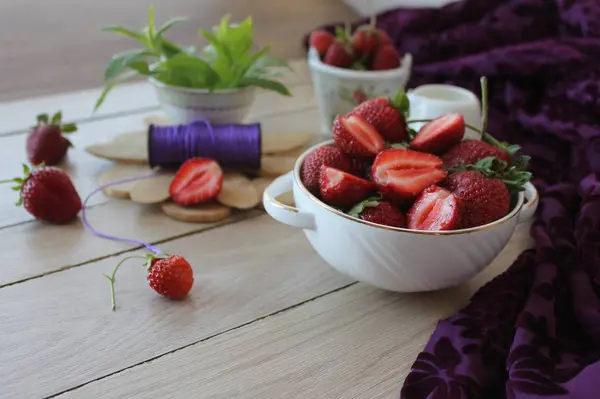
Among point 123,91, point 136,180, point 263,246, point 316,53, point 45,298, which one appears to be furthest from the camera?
point 123,91

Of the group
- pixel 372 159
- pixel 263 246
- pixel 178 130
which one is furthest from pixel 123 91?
pixel 372 159

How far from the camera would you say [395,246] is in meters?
0.66

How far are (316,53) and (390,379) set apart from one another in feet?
2.28

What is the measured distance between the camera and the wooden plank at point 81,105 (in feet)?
3.71

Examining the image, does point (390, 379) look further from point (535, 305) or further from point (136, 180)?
point (136, 180)

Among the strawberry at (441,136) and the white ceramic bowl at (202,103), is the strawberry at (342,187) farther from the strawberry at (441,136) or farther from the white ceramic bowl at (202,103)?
the white ceramic bowl at (202,103)

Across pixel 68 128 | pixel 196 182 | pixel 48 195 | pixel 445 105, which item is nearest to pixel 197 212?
pixel 196 182

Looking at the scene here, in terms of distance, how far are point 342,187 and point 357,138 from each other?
2.9 inches

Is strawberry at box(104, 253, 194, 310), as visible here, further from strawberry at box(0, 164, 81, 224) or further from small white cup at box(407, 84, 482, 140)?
small white cup at box(407, 84, 482, 140)

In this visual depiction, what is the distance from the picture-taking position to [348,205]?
70cm

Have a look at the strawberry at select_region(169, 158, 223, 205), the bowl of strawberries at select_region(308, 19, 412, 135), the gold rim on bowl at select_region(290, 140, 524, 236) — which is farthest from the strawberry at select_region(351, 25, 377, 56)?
the gold rim on bowl at select_region(290, 140, 524, 236)

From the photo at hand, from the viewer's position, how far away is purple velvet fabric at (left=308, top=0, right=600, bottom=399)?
623 millimetres

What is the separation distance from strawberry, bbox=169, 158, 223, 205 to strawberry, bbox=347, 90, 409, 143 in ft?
0.80

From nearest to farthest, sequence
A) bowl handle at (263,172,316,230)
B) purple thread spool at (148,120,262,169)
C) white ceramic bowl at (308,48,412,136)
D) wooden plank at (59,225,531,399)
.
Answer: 1. wooden plank at (59,225,531,399)
2. bowl handle at (263,172,316,230)
3. purple thread spool at (148,120,262,169)
4. white ceramic bowl at (308,48,412,136)
